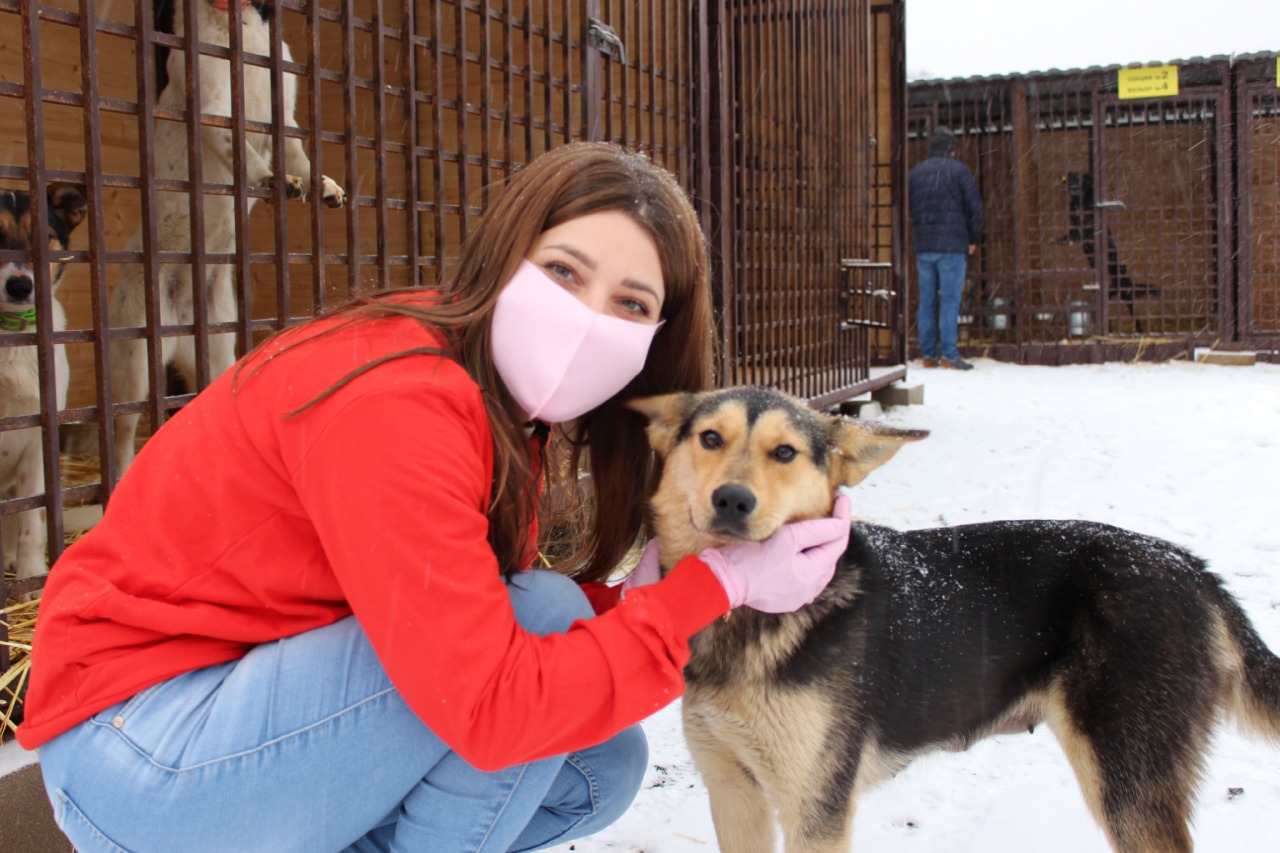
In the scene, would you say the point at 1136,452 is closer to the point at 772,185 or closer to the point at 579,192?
the point at 772,185

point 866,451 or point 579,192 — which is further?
point 866,451

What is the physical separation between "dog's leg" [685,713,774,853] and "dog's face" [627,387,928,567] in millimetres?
424

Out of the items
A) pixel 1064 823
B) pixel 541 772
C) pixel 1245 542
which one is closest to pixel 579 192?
pixel 541 772

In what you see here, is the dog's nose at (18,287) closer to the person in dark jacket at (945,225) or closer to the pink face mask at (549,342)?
the pink face mask at (549,342)

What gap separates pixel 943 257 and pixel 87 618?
10352mm

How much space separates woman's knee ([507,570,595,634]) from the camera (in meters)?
2.01

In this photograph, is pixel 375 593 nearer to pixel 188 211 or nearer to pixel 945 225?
pixel 188 211

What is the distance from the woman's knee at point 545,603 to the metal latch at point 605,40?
285cm

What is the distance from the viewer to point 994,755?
9.60ft

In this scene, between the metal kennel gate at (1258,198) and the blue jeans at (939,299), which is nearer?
the blue jeans at (939,299)

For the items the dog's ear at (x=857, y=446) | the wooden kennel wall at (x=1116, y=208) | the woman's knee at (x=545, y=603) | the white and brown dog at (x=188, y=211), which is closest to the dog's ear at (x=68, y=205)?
the white and brown dog at (x=188, y=211)

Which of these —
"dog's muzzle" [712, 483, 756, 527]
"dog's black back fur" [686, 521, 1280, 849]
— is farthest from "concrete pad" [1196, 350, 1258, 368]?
"dog's muzzle" [712, 483, 756, 527]

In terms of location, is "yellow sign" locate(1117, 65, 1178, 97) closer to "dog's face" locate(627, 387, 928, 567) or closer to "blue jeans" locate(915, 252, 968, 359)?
"blue jeans" locate(915, 252, 968, 359)

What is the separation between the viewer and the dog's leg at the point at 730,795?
7.47ft
